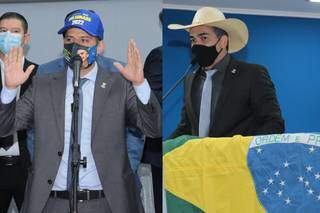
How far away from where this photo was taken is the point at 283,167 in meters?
2.11

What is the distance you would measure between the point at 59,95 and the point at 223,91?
1.22 meters

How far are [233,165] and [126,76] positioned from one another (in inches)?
23.0

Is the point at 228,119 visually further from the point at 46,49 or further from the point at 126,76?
the point at 46,49

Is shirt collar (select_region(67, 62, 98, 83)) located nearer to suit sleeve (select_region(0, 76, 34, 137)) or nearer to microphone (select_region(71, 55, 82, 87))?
suit sleeve (select_region(0, 76, 34, 137))

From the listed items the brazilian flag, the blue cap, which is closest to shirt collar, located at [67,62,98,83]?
the blue cap

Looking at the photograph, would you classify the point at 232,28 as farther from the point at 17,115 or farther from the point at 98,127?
the point at 17,115

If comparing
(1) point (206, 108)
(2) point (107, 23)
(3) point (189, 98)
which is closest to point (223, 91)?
(1) point (206, 108)

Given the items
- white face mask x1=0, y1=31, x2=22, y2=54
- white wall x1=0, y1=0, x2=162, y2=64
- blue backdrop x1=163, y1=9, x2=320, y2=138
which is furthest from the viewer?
blue backdrop x1=163, y1=9, x2=320, y2=138

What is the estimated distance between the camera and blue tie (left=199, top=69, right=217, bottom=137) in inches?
119

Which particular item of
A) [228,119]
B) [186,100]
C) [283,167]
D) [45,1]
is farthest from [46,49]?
[283,167]

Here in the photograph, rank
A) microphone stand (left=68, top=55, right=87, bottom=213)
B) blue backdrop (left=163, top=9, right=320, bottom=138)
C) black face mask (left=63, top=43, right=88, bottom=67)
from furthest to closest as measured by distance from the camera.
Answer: blue backdrop (left=163, top=9, right=320, bottom=138) < black face mask (left=63, top=43, right=88, bottom=67) < microphone stand (left=68, top=55, right=87, bottom=213)

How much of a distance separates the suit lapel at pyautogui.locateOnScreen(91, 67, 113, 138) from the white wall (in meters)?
1.38

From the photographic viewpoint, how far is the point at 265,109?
9.39ft

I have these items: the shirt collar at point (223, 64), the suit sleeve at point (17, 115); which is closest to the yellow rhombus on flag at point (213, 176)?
the suit sleeve at point (17, 115)
